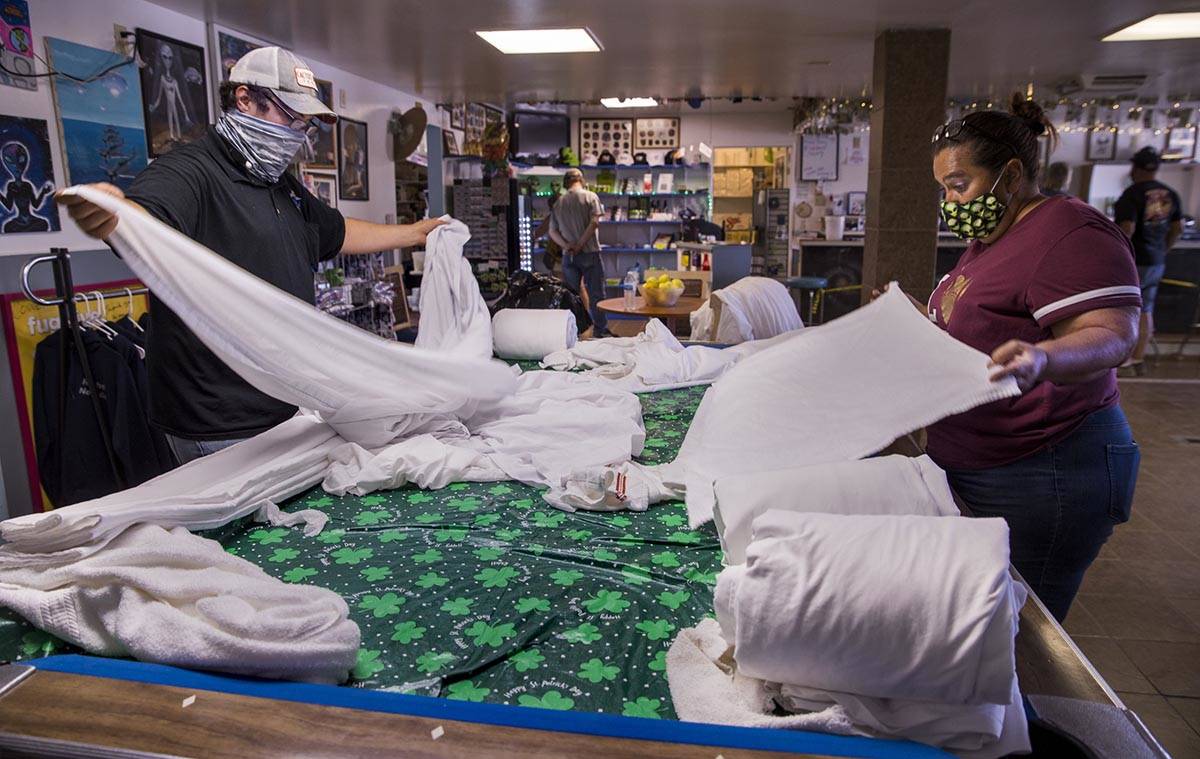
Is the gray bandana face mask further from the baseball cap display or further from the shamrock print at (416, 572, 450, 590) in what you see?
the baseball cap display

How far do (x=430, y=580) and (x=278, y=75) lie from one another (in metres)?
1.63

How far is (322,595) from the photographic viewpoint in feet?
4.39

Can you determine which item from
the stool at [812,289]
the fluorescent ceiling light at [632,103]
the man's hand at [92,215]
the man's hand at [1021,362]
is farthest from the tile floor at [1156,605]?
the fluorescent ceiling light at [632,103]

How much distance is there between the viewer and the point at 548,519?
6.38 feet

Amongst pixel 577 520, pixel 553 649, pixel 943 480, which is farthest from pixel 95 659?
pixel 943 480

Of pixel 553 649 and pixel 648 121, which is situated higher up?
pixel 648 121

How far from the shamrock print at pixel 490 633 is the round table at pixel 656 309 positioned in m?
3.94

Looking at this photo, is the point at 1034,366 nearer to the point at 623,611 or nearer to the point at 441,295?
the point at 623,611

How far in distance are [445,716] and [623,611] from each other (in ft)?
1.56

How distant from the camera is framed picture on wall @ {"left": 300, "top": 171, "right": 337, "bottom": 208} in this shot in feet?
17.2

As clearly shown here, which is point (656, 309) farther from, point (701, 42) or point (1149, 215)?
point (1149, 215)

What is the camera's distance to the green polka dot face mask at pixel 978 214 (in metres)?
1.69

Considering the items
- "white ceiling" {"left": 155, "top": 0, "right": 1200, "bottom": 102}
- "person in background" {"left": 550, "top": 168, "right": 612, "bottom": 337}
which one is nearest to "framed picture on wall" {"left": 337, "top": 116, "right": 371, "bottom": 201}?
"white ceiling" {"left": 155, "top": 0, "right": 1200, "bottom": 102}

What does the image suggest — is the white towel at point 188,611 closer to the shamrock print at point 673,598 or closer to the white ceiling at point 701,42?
the shamrock print at point 673,598
